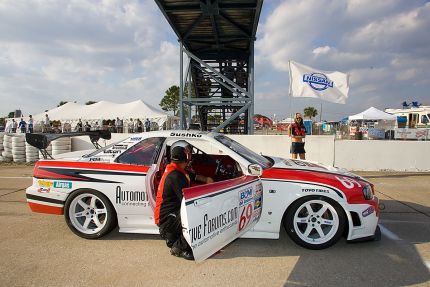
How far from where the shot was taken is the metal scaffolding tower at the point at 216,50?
1070 cm

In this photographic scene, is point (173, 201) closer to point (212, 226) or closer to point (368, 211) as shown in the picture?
point (212, 226)

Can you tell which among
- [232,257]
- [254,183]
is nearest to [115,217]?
[232,257]

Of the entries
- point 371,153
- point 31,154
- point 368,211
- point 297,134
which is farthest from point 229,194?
point 31,154

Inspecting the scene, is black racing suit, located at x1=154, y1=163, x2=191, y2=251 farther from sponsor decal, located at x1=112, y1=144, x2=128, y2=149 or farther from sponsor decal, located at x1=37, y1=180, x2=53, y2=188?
sponsor decal, located at x1=37, y1=180, x2=53, y2=188

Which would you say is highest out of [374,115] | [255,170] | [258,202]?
[374,115]

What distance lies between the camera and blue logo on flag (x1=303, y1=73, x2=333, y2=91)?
1030 centimetres

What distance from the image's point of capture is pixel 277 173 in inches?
159

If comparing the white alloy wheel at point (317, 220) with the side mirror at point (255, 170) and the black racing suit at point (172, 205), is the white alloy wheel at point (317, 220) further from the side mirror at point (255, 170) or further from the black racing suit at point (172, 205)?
the black racing suit at point (172, 205)

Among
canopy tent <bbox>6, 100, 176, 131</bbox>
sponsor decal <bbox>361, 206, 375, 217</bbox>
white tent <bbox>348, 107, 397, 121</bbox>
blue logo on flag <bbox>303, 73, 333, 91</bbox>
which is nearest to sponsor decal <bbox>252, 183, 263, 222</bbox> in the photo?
sponsor decal <bbox>361, 206, 375, 217</bbox>

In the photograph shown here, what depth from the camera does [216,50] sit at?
14438mm

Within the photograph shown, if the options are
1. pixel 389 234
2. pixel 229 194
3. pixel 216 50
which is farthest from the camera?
pixel 216 50

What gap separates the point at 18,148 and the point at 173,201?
34.8 feet

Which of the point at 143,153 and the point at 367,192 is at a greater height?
the point at 143,153

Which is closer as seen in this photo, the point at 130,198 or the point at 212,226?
the point at 212,226
